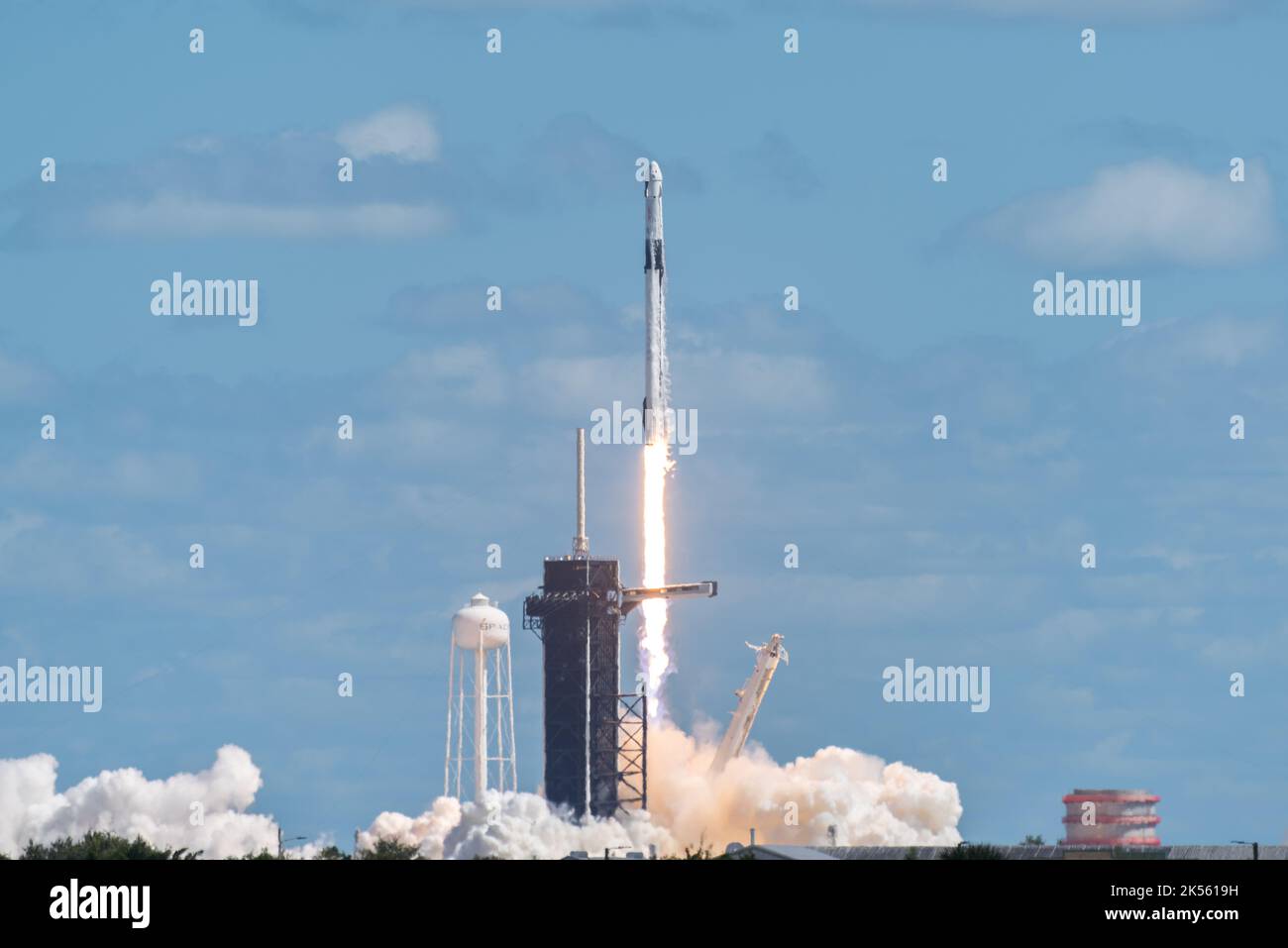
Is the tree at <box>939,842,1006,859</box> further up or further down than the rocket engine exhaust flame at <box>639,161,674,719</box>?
further down

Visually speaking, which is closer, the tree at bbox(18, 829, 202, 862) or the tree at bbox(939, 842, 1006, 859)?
the tree at bbox(939, 842, 1006, 859)

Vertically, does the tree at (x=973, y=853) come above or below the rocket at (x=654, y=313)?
below

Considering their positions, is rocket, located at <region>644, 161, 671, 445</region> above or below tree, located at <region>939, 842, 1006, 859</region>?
above

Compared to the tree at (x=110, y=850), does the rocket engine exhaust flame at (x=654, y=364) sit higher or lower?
higher

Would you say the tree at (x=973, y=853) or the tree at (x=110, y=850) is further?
the tree at (x=110, y=850)

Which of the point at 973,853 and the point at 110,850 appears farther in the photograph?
the point at 110,850

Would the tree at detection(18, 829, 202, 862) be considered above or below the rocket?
Answer: below

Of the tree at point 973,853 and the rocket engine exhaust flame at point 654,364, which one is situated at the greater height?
the rocket engine exhaust flame at point 654,364

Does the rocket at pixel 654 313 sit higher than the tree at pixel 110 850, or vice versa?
the rocket at pixel 654 313
